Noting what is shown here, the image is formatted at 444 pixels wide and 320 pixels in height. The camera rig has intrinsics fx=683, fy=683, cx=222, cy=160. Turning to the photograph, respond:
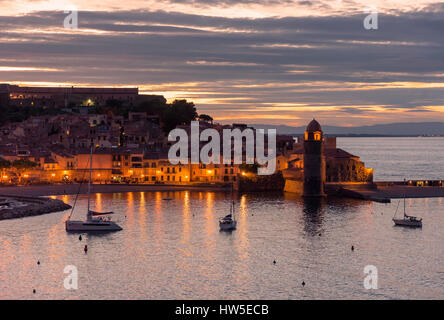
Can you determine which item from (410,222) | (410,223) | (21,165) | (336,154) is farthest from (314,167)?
(21,165)

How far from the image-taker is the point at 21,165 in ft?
343

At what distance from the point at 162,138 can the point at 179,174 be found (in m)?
31.7

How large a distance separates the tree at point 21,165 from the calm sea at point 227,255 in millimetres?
30050

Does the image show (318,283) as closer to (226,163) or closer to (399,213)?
(399,213)

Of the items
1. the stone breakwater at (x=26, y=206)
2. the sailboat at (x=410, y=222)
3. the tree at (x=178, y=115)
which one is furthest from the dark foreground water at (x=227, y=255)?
the tree at (x=178, y=115)

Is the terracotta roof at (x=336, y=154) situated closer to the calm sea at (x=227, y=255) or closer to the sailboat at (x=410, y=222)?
the calm sea at (x=227, y=255)

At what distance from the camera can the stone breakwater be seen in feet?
231

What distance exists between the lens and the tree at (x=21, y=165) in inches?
4114

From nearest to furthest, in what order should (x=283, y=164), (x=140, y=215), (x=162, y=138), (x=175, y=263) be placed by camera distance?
(x=175, y=263)
(x=140, y=215)
(x=283, y=164)
(x=162, y=138)

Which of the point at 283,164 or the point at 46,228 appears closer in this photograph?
the point at 46,228

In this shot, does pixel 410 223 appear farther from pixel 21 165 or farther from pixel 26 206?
pixel 21 165

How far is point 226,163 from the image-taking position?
10844cm

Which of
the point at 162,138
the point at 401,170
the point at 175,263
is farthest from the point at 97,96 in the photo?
the point at 175,263

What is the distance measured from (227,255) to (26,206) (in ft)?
103
